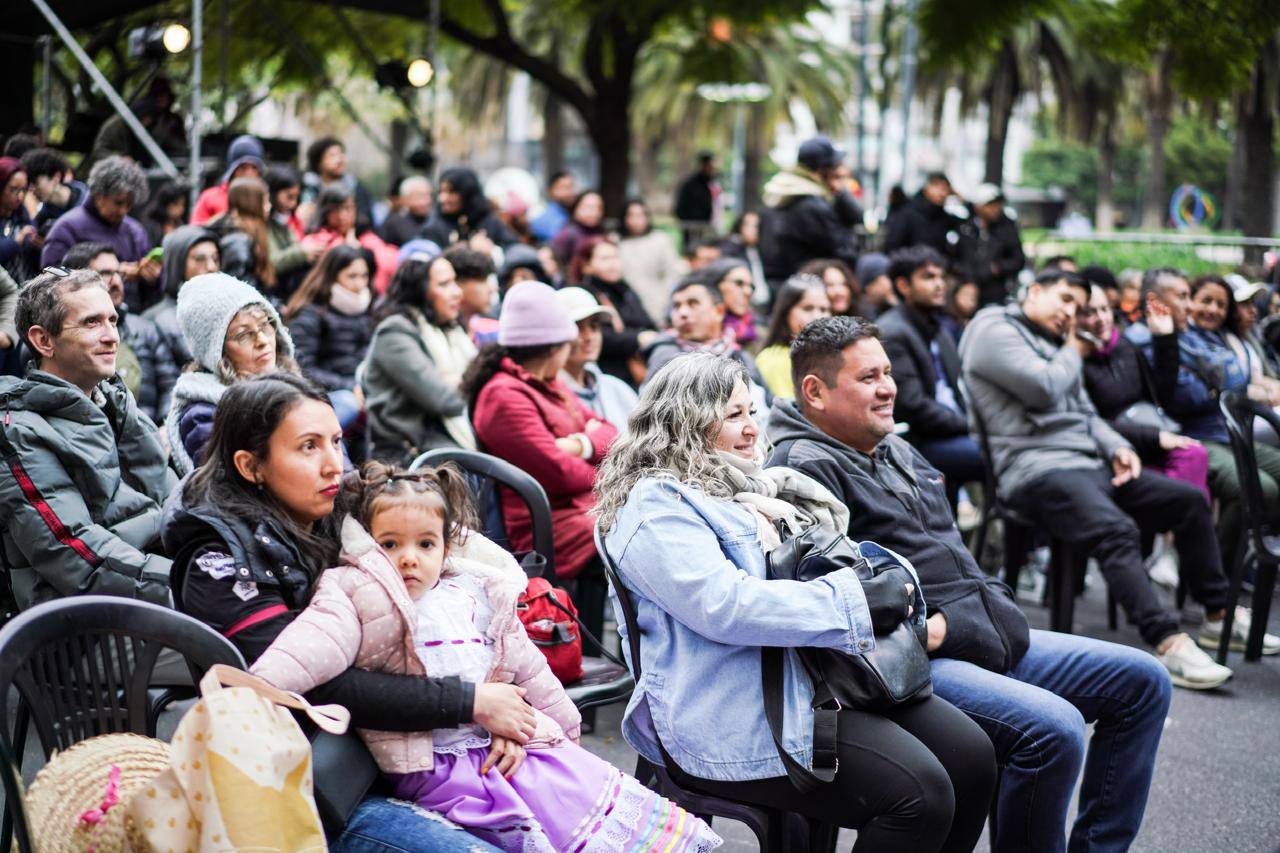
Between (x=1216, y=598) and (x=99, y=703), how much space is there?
5182 mm

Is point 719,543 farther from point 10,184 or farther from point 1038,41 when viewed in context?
point 1038,41

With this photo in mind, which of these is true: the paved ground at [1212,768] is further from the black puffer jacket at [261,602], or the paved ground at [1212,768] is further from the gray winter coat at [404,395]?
the black puffer jacket at [261,602]

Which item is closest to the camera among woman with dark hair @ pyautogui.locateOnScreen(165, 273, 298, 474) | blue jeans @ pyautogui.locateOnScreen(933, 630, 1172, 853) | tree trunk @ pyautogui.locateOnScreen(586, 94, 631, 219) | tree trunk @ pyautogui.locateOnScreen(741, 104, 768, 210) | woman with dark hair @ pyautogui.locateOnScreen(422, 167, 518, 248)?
blue jeans @ pyautogui.locateOnScreen(933, 630, 1172, 853)

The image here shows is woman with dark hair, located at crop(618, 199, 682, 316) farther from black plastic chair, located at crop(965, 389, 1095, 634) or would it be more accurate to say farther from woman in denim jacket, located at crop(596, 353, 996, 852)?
woman in denim jacket, located at crop(596, 353, 996, 852)

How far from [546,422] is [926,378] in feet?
8.23

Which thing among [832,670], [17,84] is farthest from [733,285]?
[17,84]

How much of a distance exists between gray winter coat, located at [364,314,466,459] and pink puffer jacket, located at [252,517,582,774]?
2668 mm

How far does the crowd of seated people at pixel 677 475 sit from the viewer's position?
296cm

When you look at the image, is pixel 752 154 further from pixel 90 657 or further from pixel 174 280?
pixel 90 657

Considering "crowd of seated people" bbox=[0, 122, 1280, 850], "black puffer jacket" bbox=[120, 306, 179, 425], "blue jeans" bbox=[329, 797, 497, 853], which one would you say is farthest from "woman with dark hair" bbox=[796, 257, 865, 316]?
"blue jeans" bbox=[329, 797, 497, 853]

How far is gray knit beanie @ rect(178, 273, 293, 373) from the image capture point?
415 centimetres

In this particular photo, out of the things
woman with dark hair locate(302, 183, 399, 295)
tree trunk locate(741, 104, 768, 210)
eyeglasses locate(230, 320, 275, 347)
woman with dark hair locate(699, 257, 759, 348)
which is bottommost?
eyeglasses locate(230, 320, 275, 347)

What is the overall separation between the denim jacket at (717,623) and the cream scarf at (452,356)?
2.72 meters

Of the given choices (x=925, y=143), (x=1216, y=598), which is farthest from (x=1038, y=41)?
(x=925, y=143)
